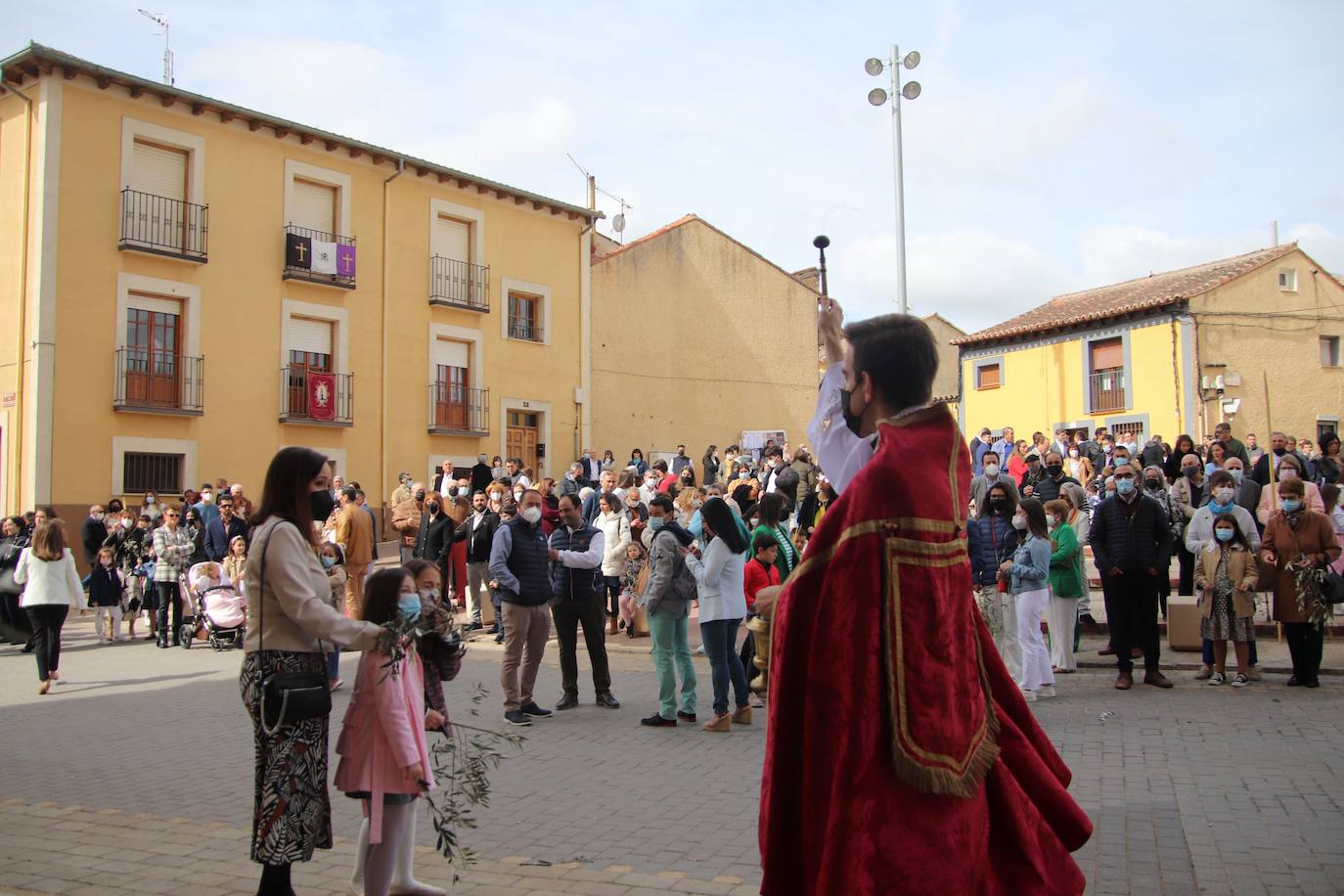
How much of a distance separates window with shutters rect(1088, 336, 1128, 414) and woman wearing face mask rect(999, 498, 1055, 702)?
82.9ft

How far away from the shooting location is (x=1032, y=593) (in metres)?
10.5

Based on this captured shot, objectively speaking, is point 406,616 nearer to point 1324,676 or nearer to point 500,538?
point 500,538

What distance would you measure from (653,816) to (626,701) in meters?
4.36

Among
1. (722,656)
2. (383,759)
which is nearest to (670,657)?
(722,656)

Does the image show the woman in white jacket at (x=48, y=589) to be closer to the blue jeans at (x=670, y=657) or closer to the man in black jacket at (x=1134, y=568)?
the blue jeans at (x=670, y=657)

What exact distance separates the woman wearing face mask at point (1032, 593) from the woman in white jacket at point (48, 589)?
9.70 metres

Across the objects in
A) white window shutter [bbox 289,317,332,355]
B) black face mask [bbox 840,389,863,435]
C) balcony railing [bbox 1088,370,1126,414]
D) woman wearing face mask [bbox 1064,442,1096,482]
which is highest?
white window shutter [bbox 289,317,332,355]

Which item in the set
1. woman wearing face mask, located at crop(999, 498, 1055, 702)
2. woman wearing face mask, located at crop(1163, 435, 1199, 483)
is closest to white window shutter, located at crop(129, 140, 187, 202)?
woman wearing face mask, located at crop(999, 498, 1055, 702)

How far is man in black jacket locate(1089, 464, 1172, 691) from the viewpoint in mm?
10734

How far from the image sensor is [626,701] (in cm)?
1080

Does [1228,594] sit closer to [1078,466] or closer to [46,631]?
[1078,466]

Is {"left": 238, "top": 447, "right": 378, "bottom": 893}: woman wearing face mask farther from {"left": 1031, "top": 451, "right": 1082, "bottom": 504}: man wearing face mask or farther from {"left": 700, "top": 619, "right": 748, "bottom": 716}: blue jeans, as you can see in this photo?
{"left": 1031, "top": 451, "right": 1082, "bottom": 504}: man wearing face mask

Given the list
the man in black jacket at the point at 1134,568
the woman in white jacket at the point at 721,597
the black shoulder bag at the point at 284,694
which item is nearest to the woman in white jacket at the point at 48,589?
the woman in white jacket at the point at 721,597

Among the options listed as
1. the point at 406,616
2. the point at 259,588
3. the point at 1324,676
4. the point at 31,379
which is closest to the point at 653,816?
the point at 406,616
